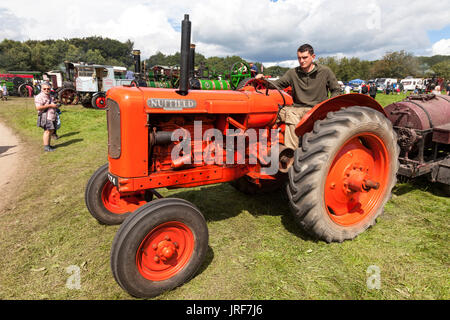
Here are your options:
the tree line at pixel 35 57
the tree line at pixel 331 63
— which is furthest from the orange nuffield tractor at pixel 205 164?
the tree line at pixel 331 63

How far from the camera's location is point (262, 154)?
10.4ft

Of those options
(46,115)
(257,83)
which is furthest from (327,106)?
(46,115)

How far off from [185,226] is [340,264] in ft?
4.71

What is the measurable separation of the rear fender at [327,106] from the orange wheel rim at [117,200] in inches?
75.8

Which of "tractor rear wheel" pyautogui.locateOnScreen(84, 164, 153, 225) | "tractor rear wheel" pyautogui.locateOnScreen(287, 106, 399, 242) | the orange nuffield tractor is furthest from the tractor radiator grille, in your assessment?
"tractor rear wheel" pyautogui.locateOnScreen(287, 106, 399, 242)

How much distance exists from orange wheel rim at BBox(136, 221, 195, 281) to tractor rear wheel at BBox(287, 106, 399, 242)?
103 cm

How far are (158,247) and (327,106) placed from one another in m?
2.13

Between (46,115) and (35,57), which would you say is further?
(35,57)

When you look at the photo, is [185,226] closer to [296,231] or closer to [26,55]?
[296,231]

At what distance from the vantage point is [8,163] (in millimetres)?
6148

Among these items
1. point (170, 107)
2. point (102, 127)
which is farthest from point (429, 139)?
point (102, 127)

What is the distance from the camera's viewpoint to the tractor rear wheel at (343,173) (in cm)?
253

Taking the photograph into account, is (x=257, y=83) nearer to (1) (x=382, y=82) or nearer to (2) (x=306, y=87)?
(2) (x=306, y=87)

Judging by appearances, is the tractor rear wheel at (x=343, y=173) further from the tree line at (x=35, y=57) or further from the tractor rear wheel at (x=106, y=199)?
the tree line at (x=35, y=57)
